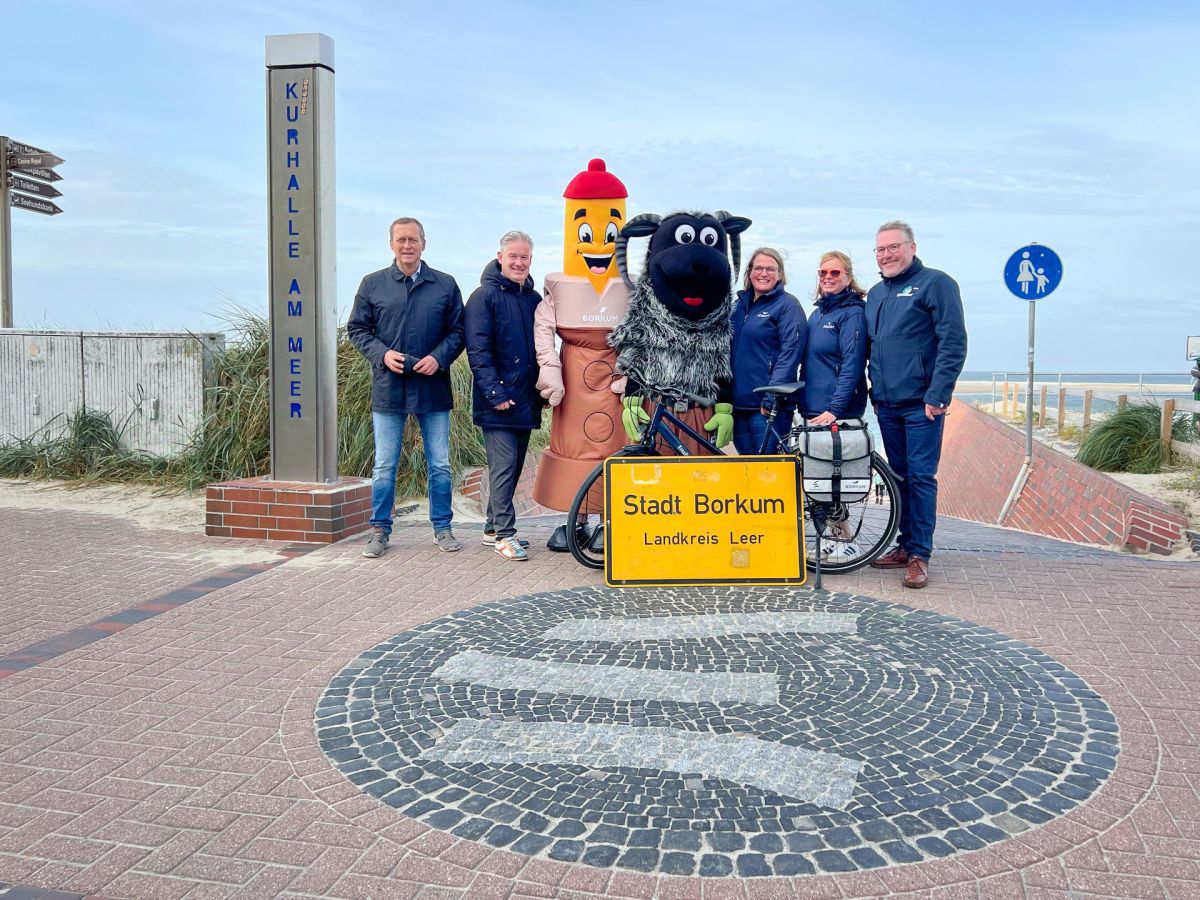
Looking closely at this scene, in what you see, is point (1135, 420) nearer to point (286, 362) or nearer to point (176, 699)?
point (286, 362)

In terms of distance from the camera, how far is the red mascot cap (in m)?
6.15

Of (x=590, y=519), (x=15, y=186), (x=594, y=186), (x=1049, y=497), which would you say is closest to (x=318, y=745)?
(x=590, y=519)

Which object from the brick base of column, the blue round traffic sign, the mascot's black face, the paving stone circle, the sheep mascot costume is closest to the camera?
the paving stone circle

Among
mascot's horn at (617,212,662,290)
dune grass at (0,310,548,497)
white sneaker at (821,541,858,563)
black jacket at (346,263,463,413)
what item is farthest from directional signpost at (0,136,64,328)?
white sneaker at (821,541,858,563)

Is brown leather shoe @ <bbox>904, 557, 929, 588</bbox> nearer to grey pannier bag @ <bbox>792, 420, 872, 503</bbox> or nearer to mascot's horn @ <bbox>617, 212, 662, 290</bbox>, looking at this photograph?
grey pannier bag @ <bbox>792, 420, 872, 503</bbox>

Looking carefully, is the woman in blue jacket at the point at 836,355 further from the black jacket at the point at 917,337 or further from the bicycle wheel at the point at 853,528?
the black jacket at the point at 917,337

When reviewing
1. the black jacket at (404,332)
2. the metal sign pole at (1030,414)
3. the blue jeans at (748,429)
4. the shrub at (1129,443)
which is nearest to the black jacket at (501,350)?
the black jacket at (404,332)

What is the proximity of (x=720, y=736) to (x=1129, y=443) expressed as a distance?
33.4 ft

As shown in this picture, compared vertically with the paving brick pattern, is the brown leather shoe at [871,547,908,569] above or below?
above

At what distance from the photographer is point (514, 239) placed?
19.8 ft

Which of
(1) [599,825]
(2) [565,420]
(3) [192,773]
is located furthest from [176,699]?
(2) [565,420]

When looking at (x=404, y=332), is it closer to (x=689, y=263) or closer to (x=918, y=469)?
(x=689, y=263)

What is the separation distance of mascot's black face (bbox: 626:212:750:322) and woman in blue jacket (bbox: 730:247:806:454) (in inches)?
8.6

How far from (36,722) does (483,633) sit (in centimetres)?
184
